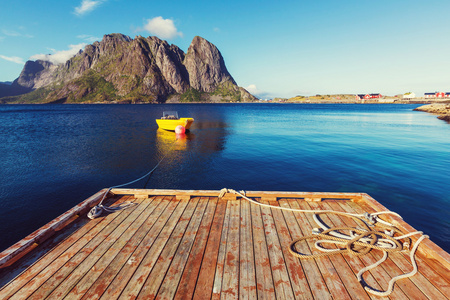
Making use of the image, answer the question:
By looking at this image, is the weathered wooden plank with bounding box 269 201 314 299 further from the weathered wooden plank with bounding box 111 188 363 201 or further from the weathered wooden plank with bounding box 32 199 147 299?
the weathered wooden plank with bounding box 32 199 147 299

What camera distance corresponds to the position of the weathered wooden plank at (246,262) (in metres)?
3.59

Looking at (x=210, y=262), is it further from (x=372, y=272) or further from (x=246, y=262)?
(x=372, y=272)

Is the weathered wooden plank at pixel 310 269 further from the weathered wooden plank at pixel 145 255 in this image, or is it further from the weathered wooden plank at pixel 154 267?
the weathered wooden plank at pixel 145 255

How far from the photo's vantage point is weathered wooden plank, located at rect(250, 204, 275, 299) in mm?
3594

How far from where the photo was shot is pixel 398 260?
4.35 metres

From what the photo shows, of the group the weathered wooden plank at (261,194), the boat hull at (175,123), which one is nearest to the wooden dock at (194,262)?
the weathered wooden plank at (261,194)

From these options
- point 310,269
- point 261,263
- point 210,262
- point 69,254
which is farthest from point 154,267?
point 310,269

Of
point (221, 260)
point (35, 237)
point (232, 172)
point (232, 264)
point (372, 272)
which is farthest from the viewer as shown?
point (232, 172)

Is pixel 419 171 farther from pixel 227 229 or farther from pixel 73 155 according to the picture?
pixel 73 155

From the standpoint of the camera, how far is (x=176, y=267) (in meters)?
4.12

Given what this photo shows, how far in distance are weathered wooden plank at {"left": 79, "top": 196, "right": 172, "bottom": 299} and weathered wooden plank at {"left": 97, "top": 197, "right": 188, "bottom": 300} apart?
0.08 m

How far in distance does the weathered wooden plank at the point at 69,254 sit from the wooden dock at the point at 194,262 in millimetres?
20

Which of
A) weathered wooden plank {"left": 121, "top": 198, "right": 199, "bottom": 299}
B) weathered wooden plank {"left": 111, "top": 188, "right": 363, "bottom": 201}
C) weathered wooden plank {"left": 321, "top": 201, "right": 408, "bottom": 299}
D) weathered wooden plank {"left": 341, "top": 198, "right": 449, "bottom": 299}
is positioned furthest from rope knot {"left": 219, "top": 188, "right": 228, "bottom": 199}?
weathered wooden plank {"left": 341, "top": 198, "right": 449, "bottom": 299}

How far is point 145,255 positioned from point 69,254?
5.61 feet
